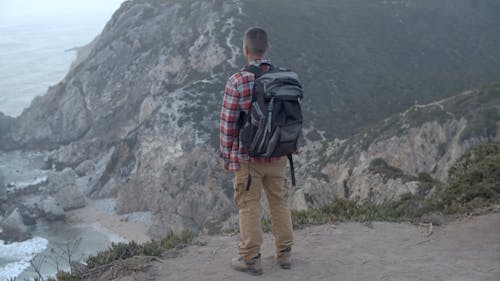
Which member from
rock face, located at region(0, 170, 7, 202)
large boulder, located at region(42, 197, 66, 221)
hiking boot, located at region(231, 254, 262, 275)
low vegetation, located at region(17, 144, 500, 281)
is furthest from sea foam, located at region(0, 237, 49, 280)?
hiking boot, located at region(231, 254, 262, 275)

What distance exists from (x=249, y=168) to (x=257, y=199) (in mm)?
286

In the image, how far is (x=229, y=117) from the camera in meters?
4.77

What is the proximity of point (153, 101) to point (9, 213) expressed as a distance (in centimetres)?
1103

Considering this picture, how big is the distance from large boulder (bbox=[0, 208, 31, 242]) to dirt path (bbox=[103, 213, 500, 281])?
74.7ft

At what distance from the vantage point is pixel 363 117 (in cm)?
2889

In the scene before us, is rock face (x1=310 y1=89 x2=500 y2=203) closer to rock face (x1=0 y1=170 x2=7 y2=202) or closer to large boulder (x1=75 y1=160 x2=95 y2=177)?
large boulder (x1=75 y1=160 x2=95 y2=177)

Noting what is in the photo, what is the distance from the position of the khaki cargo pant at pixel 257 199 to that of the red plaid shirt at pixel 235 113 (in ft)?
0.26

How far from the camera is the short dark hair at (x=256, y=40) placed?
191 inches

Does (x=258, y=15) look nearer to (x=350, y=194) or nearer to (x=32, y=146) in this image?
(x=32, y=146)

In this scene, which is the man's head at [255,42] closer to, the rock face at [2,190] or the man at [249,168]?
the man at [249,168]

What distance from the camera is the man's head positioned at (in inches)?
191

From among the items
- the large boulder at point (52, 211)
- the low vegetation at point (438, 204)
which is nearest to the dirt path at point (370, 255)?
the low vegetation at point (438, 204)

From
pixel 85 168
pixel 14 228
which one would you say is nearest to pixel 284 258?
pixel 14 228

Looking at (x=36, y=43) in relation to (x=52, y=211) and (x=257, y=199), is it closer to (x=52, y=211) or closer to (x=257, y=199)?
(x=52, y=211)
